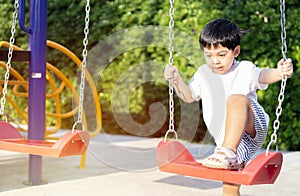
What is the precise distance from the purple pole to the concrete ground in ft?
0.61

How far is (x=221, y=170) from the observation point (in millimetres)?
2857

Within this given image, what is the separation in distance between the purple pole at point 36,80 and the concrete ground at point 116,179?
0.19 metres

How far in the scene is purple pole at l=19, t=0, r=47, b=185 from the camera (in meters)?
4.52

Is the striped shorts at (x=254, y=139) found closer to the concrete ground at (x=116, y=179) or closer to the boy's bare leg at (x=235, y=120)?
the boy's bare leg at (x=235, y=120)

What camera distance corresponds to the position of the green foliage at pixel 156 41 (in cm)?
647

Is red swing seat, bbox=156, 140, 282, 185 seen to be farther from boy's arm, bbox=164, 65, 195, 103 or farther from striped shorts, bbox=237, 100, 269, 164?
boy's arm, bbox=164, 65, 195, 103

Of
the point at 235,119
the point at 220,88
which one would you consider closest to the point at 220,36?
the point at 220,88

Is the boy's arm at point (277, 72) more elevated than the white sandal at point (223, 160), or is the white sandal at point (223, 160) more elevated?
the boy's arm at point (277, 72)

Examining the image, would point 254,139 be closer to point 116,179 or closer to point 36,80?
point 116,179

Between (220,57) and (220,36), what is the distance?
11cm

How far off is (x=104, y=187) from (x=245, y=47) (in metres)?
2.81

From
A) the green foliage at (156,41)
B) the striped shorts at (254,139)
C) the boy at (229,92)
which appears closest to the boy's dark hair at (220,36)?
the boy at (229,92)

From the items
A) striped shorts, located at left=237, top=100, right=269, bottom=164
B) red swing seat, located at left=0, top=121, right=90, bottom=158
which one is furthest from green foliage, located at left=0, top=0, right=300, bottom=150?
red swing seat, located at left=0, top=121, right=90, bottom=158

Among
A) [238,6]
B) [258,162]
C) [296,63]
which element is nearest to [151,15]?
[238,6]
